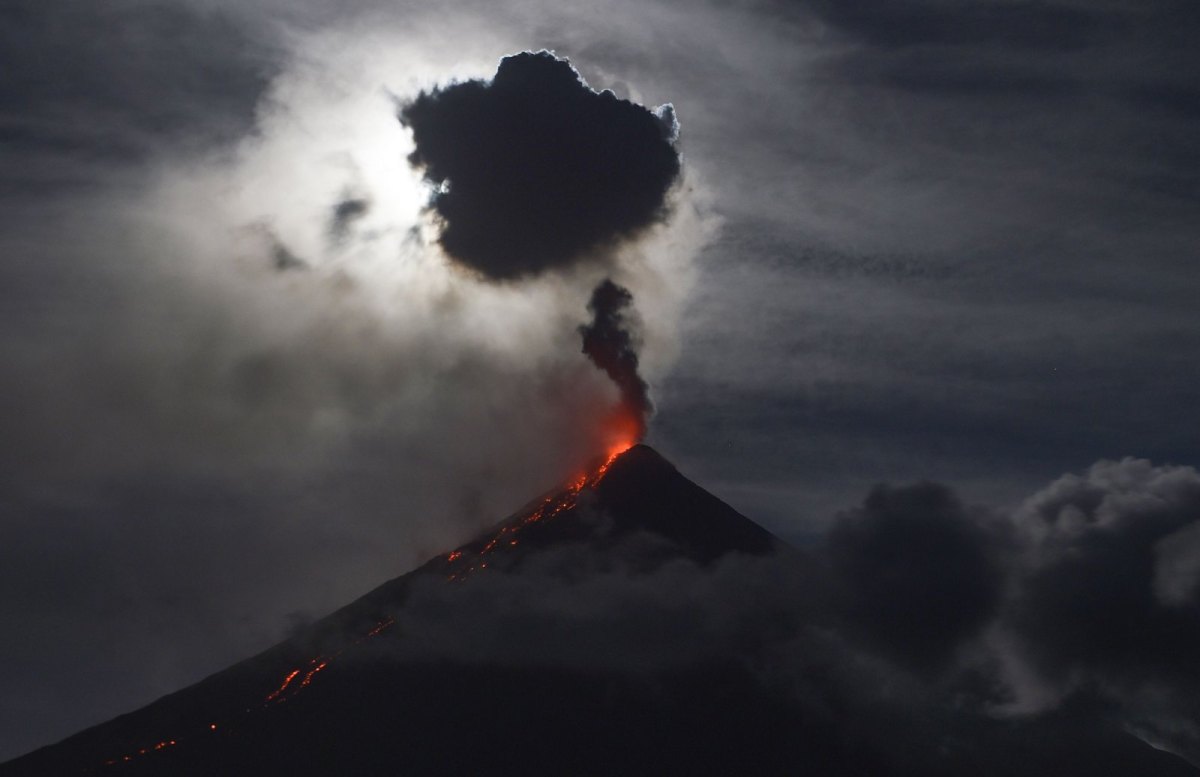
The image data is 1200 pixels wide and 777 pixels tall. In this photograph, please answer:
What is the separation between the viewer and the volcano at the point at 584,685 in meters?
150

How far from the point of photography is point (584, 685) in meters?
163

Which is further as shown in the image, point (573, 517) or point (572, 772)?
point (573, 517)

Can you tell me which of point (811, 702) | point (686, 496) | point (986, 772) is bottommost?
point (986, 772)

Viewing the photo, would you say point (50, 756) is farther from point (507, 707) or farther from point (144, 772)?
point (507, 707)

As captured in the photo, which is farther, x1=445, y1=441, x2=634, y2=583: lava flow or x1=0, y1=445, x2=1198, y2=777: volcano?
x1=445, y1=441, x2=634, y2=583: lava flow

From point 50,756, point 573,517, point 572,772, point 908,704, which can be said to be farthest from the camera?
point 573,517

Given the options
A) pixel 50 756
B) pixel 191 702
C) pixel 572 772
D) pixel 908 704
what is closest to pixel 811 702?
pixel 908 704

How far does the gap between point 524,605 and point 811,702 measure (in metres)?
35.7

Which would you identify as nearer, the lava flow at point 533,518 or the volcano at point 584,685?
the volcano at point 584,685

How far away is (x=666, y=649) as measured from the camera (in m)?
174

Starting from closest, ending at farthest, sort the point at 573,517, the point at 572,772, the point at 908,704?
the point at 572,772 < the point at 908,704 < the point at 573,517

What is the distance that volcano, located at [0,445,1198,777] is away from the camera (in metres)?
150

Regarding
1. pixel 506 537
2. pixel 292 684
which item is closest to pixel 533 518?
pixel 506 537

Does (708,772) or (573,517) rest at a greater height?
(573,517)
